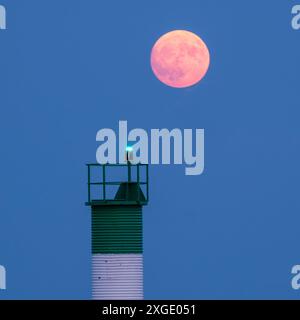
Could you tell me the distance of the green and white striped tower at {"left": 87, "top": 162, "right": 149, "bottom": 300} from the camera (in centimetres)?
2689

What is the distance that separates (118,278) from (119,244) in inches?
24.5

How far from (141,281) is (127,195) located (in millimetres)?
1604

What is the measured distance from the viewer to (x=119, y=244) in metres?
27.0

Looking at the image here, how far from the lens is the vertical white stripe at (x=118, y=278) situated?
Result: 26906mm

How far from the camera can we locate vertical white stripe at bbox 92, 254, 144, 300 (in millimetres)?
26906

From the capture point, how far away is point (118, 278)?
27.0 m

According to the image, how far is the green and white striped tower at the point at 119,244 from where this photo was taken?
26891mm
